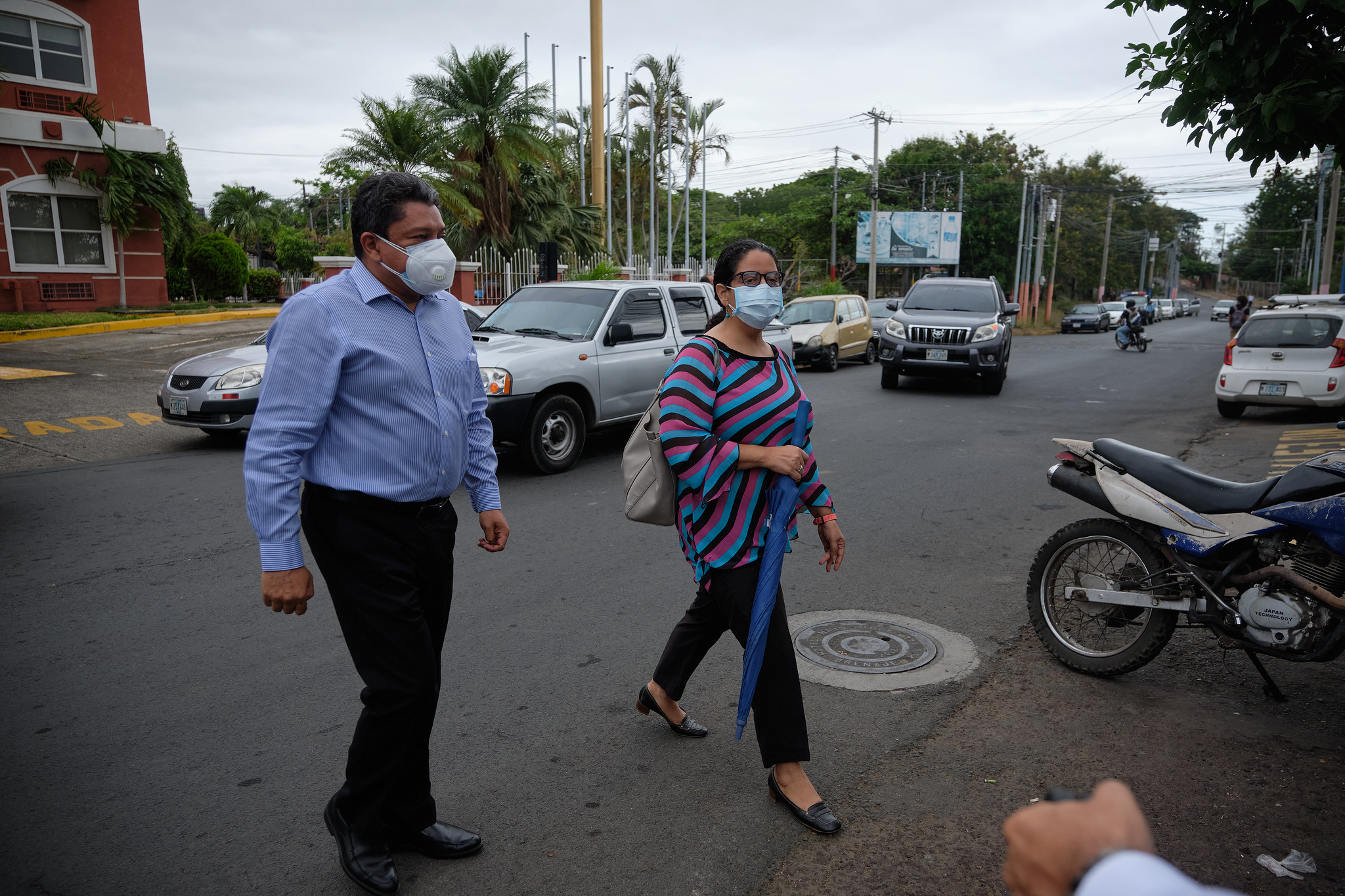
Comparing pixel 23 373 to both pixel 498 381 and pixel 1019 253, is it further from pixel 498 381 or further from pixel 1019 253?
pixel 1019 253

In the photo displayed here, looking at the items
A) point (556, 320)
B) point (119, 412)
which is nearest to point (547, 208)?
point (119, 412)

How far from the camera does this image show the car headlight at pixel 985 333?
14.5 m

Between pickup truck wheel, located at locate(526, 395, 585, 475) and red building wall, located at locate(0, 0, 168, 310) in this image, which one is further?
red building wall, located at locate(0, 0, 168, 310)

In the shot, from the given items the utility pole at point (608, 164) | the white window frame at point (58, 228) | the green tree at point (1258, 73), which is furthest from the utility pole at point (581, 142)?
the green tree at point (1258, 73)

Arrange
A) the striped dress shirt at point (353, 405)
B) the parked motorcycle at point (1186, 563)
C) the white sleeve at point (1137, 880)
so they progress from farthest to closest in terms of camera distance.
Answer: the parked motorcycle at point (1186, 563) < the striped dress shirt at point (353, 405) < the white sleeve at point (1137, 880)

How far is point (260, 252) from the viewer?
182 feet

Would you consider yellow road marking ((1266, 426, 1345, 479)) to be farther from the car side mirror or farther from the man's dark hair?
the man's dark hair

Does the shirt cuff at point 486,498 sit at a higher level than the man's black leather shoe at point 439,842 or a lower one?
Answer: higher

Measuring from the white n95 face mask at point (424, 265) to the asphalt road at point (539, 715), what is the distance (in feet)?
5.77

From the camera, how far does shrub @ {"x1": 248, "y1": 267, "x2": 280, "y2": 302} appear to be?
35406 millimetres

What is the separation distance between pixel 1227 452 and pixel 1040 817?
10.7 m

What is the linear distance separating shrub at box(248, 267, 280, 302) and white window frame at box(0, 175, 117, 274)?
12.6m

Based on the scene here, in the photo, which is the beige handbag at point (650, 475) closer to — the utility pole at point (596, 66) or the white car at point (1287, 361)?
the white car at point (1287, 361)

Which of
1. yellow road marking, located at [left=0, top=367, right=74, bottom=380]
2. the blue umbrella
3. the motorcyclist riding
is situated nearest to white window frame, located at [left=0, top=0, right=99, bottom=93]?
yellow road marking, located at [left=0, top=367, right=74, bottom=380]
